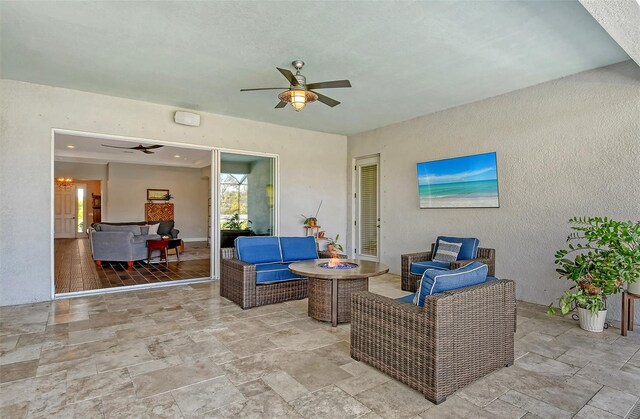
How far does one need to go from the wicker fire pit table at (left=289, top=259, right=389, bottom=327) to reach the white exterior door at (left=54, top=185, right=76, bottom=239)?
12913 millimetres

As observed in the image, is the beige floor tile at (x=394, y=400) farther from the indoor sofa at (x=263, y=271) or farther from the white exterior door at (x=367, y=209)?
the white exterior door at (x=367, y=209)

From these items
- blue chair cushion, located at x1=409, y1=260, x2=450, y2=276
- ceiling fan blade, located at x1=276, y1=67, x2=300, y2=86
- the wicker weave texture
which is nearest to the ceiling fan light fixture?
ceiling fan blade, located at x1=276, y1=67, x2=300, y2=86

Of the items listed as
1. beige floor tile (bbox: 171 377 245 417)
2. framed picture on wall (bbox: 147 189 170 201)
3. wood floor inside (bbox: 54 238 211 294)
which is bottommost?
beige floor tile (bbox: 171 377 245 417)

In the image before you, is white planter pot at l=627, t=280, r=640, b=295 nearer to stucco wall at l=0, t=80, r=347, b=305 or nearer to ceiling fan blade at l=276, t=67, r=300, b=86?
ceiling fan blade at l=276, t=67, r=300, b=86

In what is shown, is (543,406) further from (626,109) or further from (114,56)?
(114,56)

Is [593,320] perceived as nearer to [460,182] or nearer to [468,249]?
[468,249]

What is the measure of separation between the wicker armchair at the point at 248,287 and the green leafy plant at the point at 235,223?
1458 millimetres

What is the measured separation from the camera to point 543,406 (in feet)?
6.98

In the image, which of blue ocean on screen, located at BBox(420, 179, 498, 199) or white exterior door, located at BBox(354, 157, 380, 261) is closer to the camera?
blue ocean on screen, located at BBox(420, 179, 498, 199)

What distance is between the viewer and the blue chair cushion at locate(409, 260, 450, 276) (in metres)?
4.56

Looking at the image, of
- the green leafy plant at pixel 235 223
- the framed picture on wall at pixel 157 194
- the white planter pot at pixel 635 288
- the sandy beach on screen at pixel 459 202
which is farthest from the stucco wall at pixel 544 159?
the framed picture on wall at pixel 157 194

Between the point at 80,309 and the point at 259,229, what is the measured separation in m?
3.18

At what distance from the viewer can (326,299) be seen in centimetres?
364

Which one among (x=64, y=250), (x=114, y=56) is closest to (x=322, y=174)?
(x=114, y=56)
